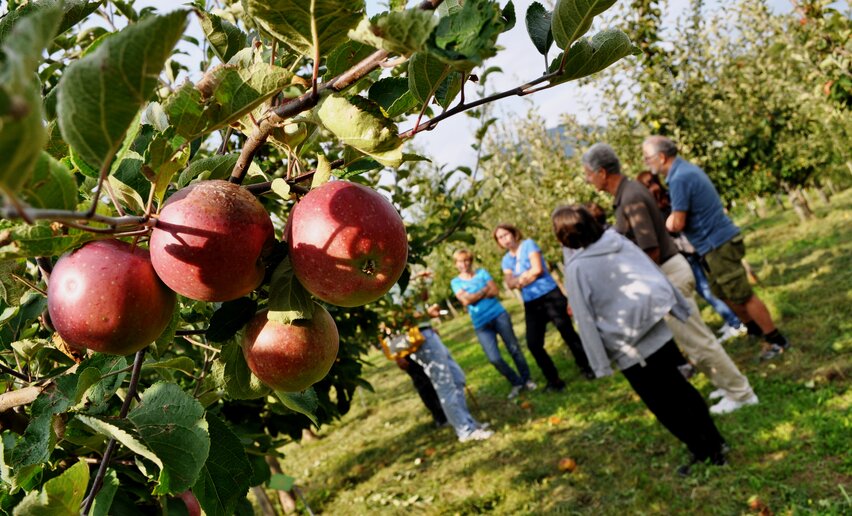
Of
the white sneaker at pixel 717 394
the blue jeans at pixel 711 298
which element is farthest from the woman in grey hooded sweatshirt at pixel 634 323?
the blue jeans at pixel 711 298

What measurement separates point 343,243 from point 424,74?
10.0 inches

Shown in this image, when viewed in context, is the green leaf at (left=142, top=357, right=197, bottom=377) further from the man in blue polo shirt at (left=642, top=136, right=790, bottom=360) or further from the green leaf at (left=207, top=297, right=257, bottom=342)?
the man in blue polo shirt at (left=642, top=136, right=790, bottom=360)

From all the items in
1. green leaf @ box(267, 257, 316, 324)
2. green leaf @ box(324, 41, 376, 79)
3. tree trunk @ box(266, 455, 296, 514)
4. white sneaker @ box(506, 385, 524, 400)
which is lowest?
white sneaker @ box(506, 385, 524, 400)

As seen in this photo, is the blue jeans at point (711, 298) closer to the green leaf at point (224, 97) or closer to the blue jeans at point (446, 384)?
the blue jeans at point (446, 384)

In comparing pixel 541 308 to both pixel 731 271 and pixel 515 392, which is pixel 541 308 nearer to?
pixel 515 392

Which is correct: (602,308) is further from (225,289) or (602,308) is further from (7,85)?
(7,85)

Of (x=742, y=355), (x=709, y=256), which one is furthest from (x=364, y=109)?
(x=742, y=355)

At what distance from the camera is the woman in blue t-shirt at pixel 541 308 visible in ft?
21.4

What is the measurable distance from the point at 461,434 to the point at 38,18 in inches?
231

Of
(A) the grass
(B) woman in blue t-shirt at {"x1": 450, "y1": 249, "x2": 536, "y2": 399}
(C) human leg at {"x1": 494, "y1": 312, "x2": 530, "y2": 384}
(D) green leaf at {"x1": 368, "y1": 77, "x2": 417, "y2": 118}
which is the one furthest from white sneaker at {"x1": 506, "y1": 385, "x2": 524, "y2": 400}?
(D) green leaf at {"x1": 368, "y1": 77, "x2": 417, "y2": 118}

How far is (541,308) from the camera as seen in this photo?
661cm

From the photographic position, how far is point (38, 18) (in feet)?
1.36

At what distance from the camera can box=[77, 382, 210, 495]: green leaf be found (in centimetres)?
86

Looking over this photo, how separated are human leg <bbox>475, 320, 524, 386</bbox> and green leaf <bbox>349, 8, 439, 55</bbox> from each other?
20.9 ft
